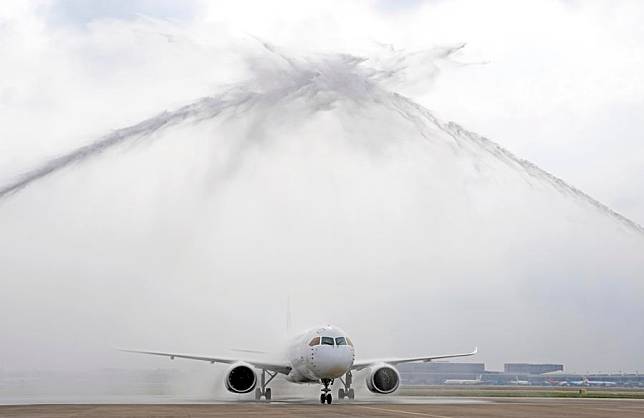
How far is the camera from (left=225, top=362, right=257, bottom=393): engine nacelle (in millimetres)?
47031

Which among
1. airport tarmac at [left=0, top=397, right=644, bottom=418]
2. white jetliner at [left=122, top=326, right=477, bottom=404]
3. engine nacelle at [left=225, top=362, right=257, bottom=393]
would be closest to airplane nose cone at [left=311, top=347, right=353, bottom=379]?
white jetliner at [left=122, top=326, right=477, bottom=404]

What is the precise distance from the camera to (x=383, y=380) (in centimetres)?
4694

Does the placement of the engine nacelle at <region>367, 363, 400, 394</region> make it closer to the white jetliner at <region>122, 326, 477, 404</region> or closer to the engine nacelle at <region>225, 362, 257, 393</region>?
the white jetliner at <region>122, 326, 477, 404</region>

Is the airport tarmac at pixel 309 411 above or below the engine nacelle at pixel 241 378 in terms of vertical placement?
below

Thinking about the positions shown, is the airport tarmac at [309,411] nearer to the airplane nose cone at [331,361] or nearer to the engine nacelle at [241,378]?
the airplane nose cone at [331,361]

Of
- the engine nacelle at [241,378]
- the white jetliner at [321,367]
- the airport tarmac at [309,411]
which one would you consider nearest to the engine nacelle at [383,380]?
the white jetliner at [321,367]

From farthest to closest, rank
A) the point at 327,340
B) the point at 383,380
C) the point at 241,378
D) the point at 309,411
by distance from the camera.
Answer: the point at 241,378, the point at 383,380, the point at 327,340, the point at 309,411

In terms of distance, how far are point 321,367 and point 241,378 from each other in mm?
7163

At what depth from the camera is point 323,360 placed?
42188 mm

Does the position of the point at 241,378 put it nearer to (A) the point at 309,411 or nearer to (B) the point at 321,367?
(B) the point at 321,367

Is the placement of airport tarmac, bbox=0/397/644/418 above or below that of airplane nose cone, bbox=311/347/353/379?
below

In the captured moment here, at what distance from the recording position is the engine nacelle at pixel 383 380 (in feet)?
153

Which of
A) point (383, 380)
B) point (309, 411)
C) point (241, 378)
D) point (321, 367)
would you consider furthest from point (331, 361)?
point (309, 411)

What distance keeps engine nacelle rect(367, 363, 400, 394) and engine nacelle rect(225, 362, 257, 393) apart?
7.12m
